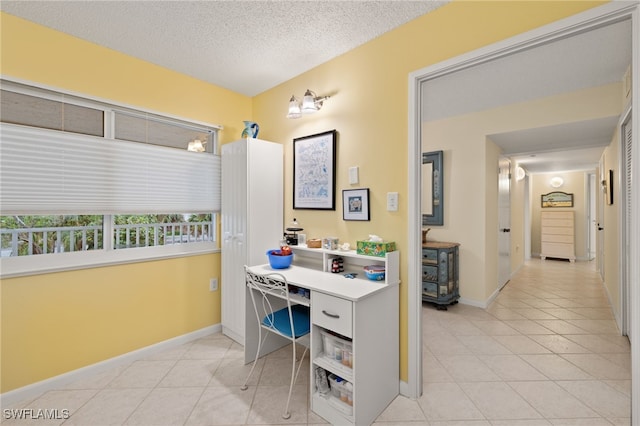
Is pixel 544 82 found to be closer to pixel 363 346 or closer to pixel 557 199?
pixel 363 346

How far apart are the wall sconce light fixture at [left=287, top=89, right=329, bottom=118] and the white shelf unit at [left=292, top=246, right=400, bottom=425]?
1313mm

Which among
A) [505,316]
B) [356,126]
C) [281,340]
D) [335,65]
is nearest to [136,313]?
[281,340]

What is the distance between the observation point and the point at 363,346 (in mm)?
1716

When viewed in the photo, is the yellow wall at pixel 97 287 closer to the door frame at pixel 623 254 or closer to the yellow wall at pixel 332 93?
the yellow wall at pixel 332 93

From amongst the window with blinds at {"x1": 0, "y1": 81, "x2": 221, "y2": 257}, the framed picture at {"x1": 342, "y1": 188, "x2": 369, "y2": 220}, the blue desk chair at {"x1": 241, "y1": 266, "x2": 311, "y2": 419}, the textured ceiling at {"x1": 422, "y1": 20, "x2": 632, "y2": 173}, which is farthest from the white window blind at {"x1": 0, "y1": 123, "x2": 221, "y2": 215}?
the textured ceiling at {"x1": 422, "y1": 20, "x2": 632, "y2": 173}

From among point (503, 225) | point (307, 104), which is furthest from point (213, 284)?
point (503, 225)

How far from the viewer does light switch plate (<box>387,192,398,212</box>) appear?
2.09m

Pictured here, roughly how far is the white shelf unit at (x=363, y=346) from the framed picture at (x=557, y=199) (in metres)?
7.50

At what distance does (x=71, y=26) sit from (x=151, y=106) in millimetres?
697

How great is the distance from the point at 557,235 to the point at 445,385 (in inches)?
277

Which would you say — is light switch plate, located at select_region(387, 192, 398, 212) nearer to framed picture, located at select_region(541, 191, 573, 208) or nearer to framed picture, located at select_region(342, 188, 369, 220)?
framed picture, located at select_region(342, 188, 369, 220)

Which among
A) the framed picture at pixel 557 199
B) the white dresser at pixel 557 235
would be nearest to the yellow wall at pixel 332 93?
the white dresser at pixel 557 235

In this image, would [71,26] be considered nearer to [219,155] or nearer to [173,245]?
[219,155]

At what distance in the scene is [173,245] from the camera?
2.79 meters
